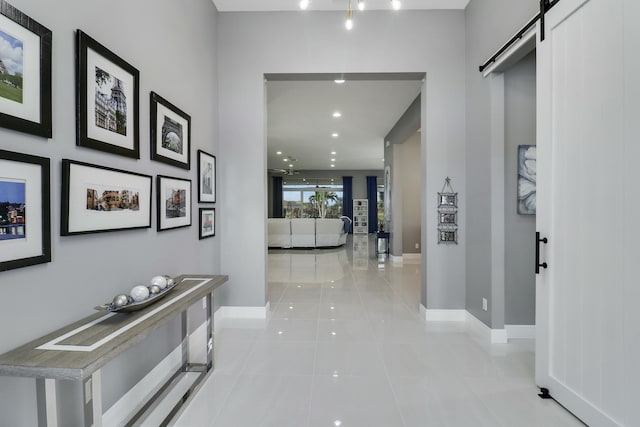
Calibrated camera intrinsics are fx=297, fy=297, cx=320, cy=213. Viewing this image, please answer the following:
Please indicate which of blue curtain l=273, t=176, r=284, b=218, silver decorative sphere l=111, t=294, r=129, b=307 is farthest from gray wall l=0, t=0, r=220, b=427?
blue curtain l=273, t=176, r=284, b=218

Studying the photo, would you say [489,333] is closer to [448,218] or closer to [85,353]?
[448,218]

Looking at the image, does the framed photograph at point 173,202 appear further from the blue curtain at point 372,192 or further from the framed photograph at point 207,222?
the blue curtain at point 372,192

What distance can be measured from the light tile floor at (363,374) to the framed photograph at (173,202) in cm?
120

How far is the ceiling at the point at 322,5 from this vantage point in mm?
3209

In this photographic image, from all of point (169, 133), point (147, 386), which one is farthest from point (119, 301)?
point (169, 133)

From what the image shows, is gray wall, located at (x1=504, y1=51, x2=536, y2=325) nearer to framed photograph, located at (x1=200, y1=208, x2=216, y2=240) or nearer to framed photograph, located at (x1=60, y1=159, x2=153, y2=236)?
framed photograph, located at (x1=200, y1=208, x2=216, y2=240)

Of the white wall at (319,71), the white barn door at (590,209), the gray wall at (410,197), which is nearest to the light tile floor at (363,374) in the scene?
the white barn door at (590,209)

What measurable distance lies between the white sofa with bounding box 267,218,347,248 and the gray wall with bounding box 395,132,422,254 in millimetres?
2518

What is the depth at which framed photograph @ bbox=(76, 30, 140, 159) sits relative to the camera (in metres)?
1.47

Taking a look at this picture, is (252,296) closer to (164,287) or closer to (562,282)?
(164,287)

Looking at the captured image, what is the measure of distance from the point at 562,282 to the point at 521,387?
33.2 inches

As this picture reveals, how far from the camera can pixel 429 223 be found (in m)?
3.37

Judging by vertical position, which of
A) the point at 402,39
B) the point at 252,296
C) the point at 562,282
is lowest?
the point at 252,296

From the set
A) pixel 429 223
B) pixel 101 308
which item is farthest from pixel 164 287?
pixel 429 223
